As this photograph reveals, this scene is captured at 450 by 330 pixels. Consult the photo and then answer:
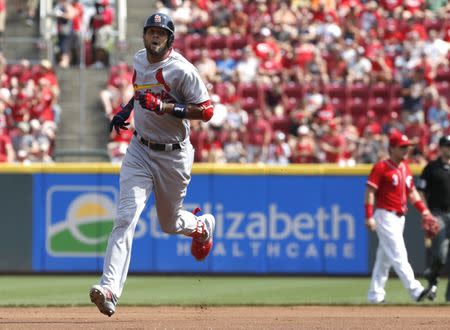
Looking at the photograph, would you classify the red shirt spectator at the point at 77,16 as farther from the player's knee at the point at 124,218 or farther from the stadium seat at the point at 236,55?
the player's knee at the point at 124,218

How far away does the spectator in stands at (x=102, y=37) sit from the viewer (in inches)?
792

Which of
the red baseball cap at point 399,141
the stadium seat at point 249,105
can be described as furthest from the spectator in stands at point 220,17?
the red baseball cap at point 399,141

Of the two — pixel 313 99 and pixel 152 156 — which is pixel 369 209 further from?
pixel 313 99

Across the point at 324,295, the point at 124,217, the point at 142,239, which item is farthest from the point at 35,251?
the point at 124,217

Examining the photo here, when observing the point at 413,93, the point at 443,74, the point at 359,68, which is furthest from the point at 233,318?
the point at 443,74

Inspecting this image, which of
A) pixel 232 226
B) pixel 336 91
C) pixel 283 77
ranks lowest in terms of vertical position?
pixel 232 226

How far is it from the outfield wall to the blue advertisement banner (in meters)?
0.01

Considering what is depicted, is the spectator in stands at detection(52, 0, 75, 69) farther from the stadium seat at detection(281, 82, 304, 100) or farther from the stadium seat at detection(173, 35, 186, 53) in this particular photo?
the stadium seat at detection(281, 82, 304, 100)

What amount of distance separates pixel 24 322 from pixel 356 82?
11.4 meters

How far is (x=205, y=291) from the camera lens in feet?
45.8

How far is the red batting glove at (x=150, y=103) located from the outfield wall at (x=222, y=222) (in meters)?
7.88

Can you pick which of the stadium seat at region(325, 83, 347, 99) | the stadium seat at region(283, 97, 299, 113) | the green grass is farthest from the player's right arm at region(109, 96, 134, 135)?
the stadium seat at region(325, 83, 347, 99)

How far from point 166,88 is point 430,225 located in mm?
4707

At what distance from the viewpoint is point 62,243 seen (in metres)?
16.2
